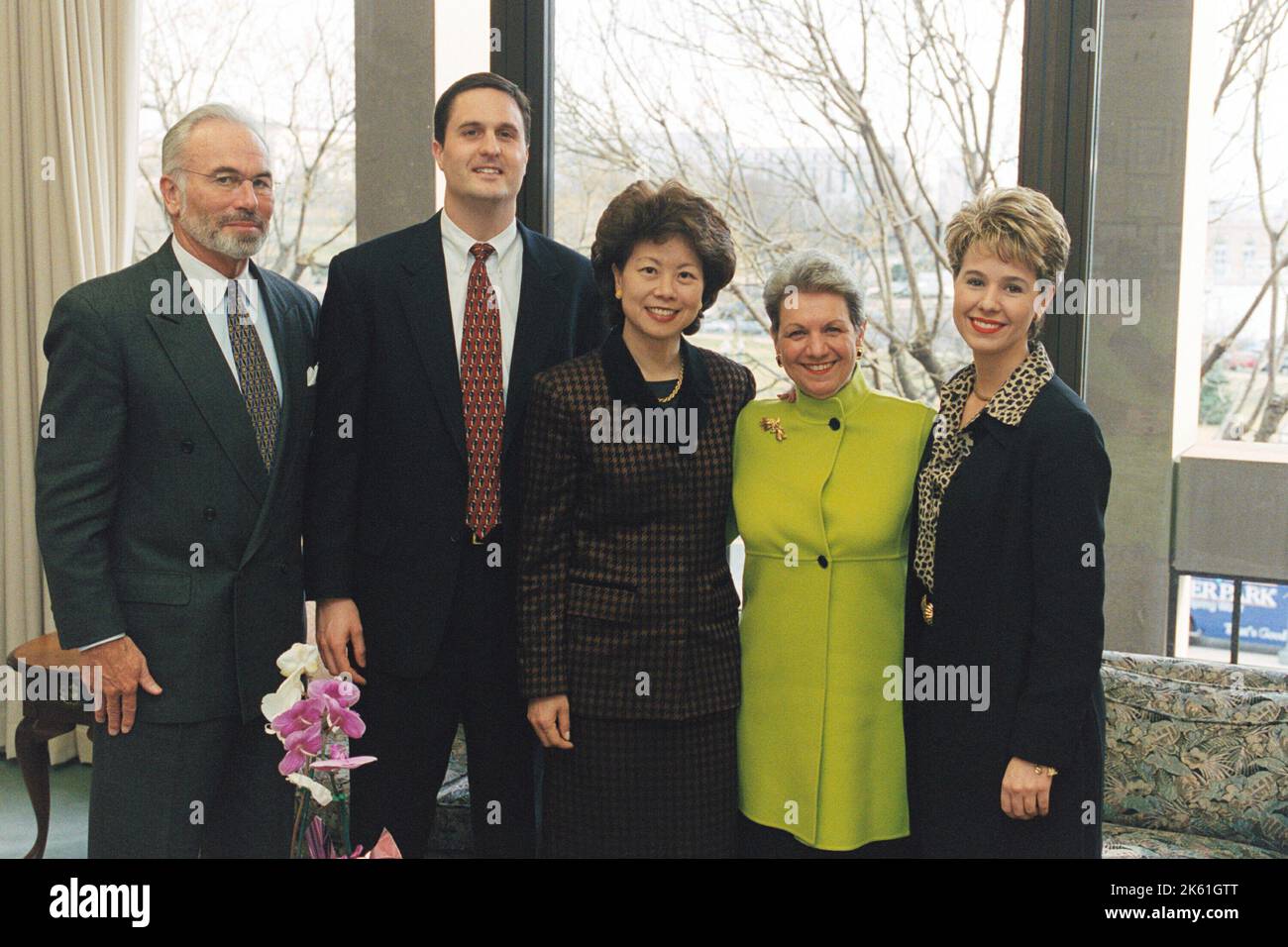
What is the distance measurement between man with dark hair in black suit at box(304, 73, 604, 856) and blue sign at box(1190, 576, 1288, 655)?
1.85m

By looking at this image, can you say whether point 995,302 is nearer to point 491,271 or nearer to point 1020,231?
point 1020,231

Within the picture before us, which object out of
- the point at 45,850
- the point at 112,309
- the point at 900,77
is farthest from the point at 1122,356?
the point at 45,850

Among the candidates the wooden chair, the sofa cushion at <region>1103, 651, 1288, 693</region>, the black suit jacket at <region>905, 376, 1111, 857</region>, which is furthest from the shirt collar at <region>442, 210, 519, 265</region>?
the sofa cushion at <region>1103, 651, 1288, 693</region>

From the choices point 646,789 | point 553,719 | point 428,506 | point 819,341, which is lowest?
point 646,789

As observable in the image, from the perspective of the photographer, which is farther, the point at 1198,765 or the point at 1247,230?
the point at 1247,230

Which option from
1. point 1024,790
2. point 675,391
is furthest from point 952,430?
point 1024,790

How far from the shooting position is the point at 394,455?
2236mm

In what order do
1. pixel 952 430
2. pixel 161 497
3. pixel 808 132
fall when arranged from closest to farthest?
pixel 952 430 < pixel 161 497 < pixel 808 132

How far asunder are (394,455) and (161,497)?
42 cm

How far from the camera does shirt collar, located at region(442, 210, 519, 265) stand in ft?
7.63

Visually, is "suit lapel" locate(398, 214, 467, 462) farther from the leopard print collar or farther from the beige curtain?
the beige curtain

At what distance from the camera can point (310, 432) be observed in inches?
91.0

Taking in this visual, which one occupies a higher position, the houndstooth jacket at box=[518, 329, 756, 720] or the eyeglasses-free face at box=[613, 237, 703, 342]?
the eyeglasses-free face at box=[613, 237, 703, 342]
